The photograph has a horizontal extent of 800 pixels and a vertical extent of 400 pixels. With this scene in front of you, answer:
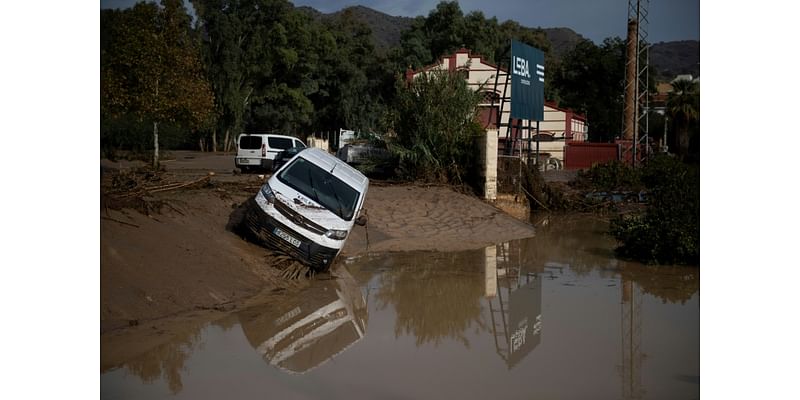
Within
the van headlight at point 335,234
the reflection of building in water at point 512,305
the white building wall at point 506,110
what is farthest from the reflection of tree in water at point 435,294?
the white building wall at point 506,110

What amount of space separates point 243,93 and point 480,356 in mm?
41486

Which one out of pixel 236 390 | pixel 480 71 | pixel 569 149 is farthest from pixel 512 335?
pixel 480 71

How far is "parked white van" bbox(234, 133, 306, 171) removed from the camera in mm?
25469

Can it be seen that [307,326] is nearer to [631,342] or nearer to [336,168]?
[631,342]

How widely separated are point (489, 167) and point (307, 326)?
12.4m

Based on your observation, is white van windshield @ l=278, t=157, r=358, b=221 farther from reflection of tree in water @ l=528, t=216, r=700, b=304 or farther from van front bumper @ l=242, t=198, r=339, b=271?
reflection of tree in water @ l=528, t=216, r=700, b=304

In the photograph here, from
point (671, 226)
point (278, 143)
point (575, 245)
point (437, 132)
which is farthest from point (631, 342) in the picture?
point (278, 143)

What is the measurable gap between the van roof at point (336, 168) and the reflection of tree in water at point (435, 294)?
147 centimetres

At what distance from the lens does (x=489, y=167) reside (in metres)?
20.0

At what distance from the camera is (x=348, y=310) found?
30.2 ft

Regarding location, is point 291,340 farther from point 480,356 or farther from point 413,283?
point 413,283

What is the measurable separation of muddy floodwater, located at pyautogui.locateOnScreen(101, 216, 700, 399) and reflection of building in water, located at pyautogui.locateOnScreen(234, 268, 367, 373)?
2cm

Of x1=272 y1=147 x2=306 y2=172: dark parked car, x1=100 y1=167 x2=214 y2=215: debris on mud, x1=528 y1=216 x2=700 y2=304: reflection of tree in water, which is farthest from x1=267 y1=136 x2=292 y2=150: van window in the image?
x1=100 y1=167 x2=214 y2=215: debris on mud

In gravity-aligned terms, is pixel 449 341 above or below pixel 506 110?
below
